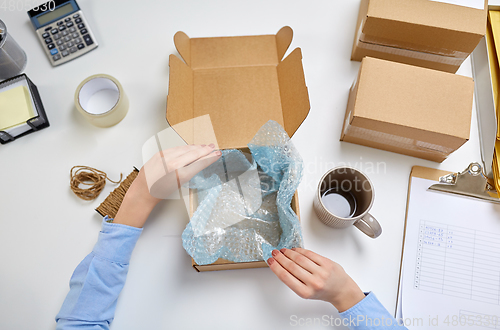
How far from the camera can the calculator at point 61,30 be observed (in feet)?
2.22

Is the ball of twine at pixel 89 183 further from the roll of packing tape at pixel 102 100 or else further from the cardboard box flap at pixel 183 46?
the cardboard box flap at pixel 183 46

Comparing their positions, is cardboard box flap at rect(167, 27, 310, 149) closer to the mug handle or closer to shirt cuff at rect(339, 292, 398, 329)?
the mug handle

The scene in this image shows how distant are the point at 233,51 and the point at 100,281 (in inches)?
19.1

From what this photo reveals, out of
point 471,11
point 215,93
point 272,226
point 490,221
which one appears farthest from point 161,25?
point 490,221

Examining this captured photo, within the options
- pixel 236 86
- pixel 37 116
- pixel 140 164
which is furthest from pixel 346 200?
pixel 37 116

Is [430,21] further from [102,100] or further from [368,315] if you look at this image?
[102,100]

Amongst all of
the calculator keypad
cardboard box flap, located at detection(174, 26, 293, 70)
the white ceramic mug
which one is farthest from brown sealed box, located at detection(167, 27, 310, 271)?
the calculator keypad

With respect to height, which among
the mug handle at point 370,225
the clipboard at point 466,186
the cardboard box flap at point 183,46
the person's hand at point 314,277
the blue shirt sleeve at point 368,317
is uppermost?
the cardboard box flap at point 183,46

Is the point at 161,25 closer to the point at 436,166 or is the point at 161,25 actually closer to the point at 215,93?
the point at 215,93

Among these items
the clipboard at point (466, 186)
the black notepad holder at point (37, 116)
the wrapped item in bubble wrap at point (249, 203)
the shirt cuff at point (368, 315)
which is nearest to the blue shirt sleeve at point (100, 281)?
the wrapped item in bubble wrap at point (249, 203)

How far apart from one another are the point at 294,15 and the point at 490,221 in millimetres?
584

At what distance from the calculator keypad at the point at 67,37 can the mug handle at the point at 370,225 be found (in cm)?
66

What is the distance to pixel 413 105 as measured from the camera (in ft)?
1.83

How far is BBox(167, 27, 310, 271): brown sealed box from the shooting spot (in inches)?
22.3
